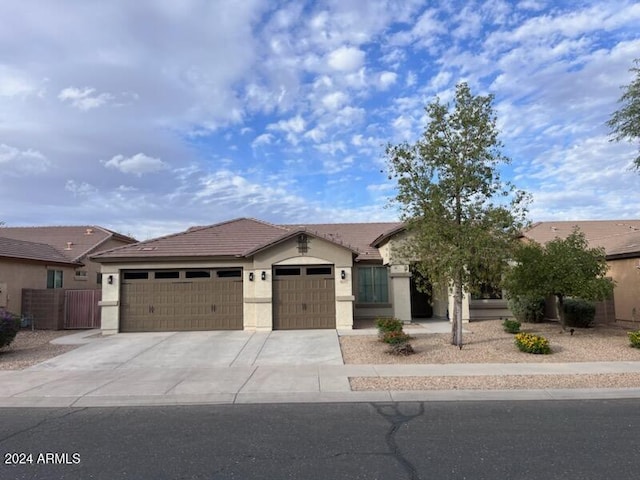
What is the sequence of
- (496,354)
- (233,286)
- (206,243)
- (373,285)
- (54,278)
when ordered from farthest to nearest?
(54,278)
(373,285)
(206,243)
(233,286)
(496,354)

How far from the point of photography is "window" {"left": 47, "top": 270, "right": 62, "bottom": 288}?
80.5ft

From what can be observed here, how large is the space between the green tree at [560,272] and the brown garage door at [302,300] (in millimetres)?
6481

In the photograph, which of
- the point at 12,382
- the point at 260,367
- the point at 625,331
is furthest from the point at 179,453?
the point at 625,331

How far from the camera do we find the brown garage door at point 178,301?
1880 centimetres

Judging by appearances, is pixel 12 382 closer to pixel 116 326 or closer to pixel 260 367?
pixel 260 367

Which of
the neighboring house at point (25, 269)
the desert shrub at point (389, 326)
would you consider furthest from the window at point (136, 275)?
the desert shrub at point (389, 326)

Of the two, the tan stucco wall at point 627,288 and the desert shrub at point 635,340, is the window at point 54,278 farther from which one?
the tan stucco wall at point 627,288

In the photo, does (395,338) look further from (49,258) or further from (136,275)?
(49,258)

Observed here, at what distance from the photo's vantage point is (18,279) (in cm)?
2158

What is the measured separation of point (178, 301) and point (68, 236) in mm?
17260

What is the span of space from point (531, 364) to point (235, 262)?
11.4 m

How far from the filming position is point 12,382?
10.4 meters

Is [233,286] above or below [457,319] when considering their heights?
above

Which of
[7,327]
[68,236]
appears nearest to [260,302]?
[7,327]
